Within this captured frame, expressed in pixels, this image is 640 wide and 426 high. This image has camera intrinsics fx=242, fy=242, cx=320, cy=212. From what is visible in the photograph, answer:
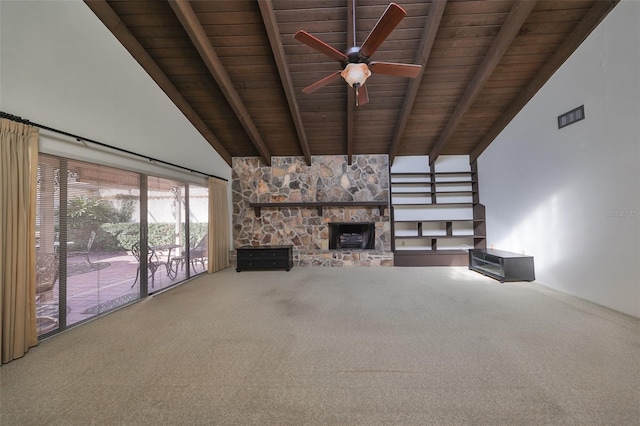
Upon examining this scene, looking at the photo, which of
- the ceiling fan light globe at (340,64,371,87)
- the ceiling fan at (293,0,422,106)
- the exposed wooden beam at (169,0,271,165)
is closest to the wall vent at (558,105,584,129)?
the ceiling fan at (293,0,422,106)

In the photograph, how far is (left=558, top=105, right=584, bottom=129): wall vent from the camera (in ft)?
11.1

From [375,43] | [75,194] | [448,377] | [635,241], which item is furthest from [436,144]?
[75,194]

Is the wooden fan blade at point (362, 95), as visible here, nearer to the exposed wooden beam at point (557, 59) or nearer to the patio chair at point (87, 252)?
the exposed wooden beam at point (557, 59)

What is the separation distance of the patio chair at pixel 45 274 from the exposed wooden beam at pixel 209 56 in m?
2.98

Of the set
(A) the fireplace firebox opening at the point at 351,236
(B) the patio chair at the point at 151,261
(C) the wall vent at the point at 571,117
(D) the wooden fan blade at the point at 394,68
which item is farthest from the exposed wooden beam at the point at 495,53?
(B) the patio chair at the point at 151,261

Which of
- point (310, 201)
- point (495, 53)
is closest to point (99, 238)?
point (310, 201)

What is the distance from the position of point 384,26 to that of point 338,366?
9.44 feet

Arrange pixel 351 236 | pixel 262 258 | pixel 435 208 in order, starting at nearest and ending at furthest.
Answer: pixel 262 258 → pixel 435 208 → pixel 351 236

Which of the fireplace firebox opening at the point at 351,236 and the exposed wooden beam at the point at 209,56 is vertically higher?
the exposed wooden beam at the point at 209,56

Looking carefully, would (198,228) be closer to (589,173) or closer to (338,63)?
(338,63)

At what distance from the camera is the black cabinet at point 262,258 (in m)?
5.39

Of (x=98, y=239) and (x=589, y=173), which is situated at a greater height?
(x=589, y=173)

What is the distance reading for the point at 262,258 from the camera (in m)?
5.44

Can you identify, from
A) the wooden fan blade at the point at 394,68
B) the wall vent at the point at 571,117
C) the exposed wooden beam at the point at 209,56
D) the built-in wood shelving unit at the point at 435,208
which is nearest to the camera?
the wooden fan blade at the point at 394,68
